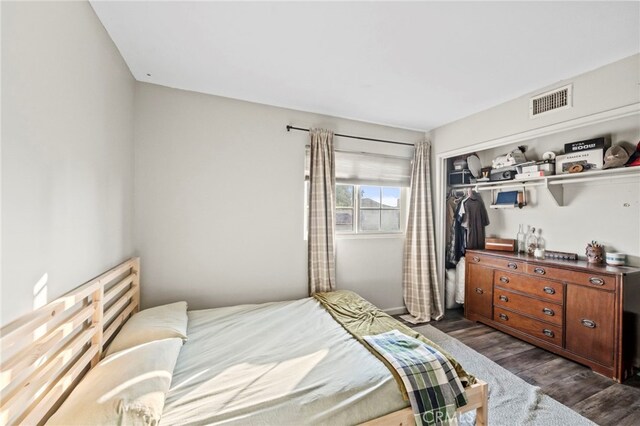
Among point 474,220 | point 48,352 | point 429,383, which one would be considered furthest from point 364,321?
point 474,220

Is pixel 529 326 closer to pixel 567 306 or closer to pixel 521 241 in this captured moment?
pixel 567 306

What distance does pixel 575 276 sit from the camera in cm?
234

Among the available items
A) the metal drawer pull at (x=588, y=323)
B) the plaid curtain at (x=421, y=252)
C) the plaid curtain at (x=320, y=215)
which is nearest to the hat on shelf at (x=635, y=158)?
the metal drawer pull at (x=588, y=323)

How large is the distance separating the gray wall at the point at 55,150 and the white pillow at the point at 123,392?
0.43 m

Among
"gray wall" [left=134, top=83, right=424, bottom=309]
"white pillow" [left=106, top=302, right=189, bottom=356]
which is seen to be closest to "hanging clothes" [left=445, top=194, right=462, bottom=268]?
"gray wall" [left=134, top=83, right=424, bottom=309]

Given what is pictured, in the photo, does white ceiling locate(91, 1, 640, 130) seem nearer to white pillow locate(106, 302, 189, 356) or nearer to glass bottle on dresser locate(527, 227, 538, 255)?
glass bottle on dresser locate(527, 227, 538, 255)

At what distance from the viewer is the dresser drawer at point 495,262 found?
2.81 meters

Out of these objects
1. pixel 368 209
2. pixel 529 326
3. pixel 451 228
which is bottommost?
pixel 529 326

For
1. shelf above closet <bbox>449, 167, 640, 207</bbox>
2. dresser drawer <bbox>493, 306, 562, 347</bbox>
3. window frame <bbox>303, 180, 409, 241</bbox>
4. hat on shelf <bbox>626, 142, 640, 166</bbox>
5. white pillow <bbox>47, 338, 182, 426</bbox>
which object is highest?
hat on shelf <bbox>626, 142, 640, 166</bbox>

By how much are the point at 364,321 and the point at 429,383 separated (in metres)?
0.75

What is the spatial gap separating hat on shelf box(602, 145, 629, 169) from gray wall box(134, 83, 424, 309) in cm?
251

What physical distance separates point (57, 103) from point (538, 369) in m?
3.78

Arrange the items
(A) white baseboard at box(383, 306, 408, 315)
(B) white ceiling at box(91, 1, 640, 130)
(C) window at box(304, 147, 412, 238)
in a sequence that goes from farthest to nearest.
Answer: (A) white baseboard at box(383, 306, 408, 315), (C) window at box(304, 147, 412, 238), (B) white ceiling at box(91, 1, 640, 130)

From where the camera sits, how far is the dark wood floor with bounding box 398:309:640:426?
5.82 ft
